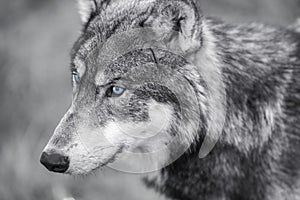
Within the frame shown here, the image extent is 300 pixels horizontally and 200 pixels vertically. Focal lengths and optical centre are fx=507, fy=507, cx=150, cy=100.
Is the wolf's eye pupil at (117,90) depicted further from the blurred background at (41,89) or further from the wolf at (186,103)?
the blurred background at (41,89)

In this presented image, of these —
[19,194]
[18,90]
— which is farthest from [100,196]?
[18,90]

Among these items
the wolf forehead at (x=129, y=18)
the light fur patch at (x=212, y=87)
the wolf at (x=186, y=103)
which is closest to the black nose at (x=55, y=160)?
the wolf at (x=186, y=103)

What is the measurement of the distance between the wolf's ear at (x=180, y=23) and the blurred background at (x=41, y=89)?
1.95 metres

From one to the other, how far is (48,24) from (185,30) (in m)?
4.64

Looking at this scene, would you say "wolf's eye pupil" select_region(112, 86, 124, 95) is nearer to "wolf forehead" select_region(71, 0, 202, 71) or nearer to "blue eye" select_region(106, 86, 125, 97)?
"blue eye" select_region(106, 86, 125, 97)

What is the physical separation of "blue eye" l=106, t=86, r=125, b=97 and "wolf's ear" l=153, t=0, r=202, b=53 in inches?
17.9

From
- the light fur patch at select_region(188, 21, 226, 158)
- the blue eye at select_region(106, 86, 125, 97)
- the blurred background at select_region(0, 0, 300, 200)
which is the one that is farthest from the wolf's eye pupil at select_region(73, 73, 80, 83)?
the blurred background at select_region(0, 0, 300, 200)

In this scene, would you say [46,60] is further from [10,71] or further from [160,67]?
[160,67]

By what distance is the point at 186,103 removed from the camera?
10.9ft

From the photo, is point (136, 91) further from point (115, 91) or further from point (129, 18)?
point (129, 18)

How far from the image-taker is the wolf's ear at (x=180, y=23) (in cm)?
318

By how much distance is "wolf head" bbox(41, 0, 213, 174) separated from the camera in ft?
10.8

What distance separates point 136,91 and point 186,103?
0.34m

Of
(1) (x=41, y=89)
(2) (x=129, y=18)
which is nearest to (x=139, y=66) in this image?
(2) (x=129, y=18)
